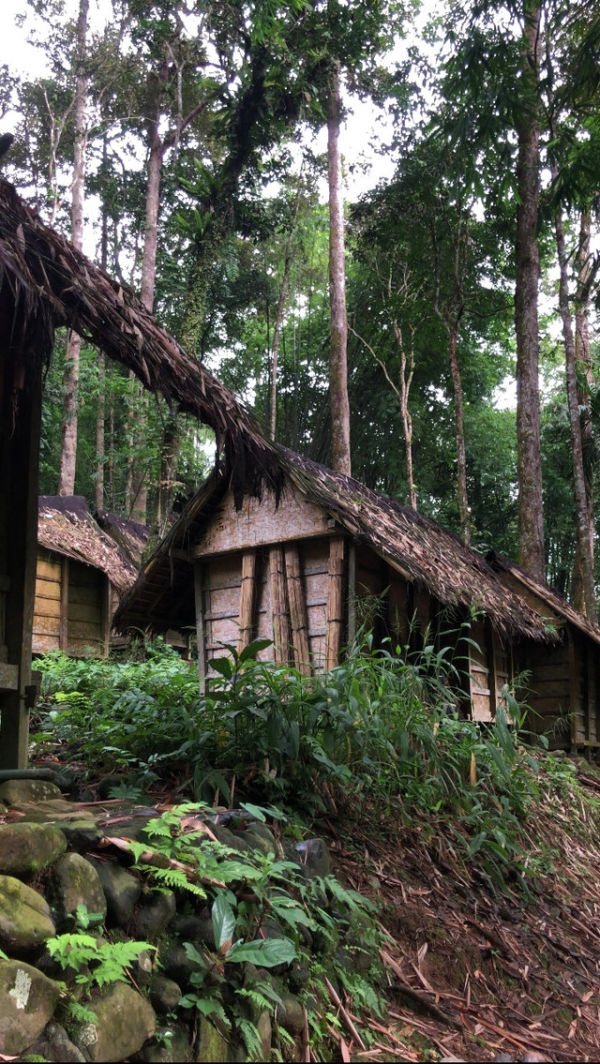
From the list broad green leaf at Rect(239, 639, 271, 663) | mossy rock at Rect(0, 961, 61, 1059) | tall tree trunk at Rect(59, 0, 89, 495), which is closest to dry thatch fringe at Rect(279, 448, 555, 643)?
broad green leaf at Rect(239, 639, 271, 663)

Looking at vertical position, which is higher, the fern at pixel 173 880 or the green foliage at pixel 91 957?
the fern at pixel 173 880

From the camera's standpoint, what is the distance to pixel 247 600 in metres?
9.33

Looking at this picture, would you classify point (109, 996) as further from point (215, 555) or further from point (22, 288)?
point (215, 555)

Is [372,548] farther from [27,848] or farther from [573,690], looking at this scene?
[27,848]

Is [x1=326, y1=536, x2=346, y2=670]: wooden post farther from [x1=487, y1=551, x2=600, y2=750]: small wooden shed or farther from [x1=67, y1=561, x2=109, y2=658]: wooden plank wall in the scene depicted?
[x1=67, y1=561, x2=109, y2=658]: wooden plank wall

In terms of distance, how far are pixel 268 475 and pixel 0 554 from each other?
2.04m

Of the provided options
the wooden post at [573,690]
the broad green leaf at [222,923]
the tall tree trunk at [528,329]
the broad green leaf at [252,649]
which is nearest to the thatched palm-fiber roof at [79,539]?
the tall tree trunk at [528,329]

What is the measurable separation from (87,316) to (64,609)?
1101cm

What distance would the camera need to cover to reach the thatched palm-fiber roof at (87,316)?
4160mm

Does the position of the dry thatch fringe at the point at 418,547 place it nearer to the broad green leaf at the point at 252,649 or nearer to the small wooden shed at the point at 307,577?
the small wooden shed at the point at 307,577

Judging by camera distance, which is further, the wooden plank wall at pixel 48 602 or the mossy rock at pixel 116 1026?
the wooden plank wall at pixel 48 602

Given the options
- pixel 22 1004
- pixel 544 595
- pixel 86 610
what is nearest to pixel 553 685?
pixel 544 595

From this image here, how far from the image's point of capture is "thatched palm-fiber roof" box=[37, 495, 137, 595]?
14586 mm

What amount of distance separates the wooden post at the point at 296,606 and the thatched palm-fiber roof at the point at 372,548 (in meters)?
0.63
